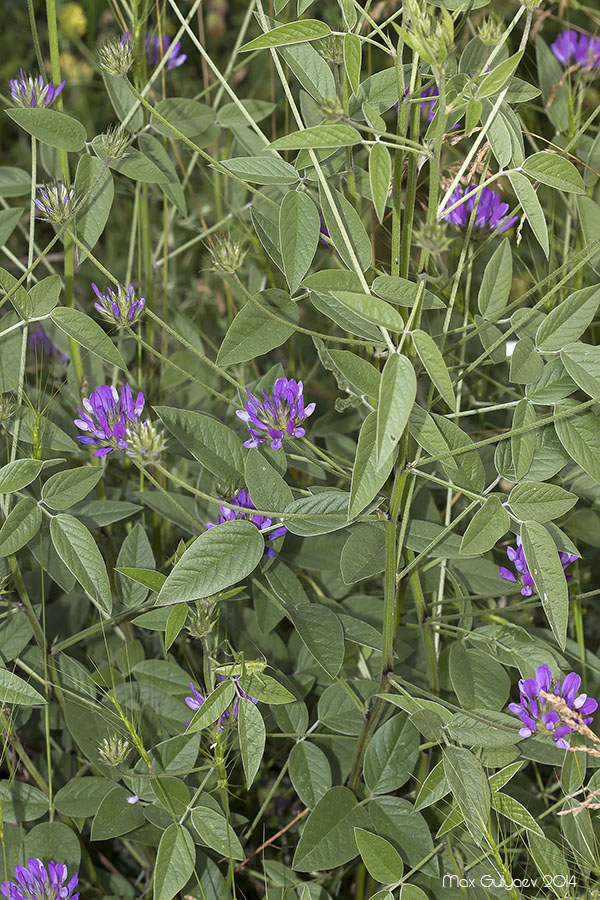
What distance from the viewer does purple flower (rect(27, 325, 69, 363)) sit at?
1.30m

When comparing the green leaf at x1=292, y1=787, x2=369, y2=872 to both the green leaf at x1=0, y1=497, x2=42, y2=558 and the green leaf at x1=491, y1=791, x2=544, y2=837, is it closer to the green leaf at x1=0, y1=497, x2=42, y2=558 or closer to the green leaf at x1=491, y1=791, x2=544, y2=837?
the green leaf at x1=491, y1=791, x2=544, y2=837

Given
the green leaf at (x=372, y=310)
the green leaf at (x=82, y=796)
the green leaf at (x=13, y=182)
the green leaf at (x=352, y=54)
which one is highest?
the green leaf at (x=352, y=54)

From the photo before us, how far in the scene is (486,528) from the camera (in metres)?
0.73

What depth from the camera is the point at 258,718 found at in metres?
0.78

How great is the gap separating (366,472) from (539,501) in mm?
171

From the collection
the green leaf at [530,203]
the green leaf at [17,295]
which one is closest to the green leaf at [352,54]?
the green leaf at [530,203]

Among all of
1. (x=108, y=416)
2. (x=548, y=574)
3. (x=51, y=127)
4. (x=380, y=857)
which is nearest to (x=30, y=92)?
(x=51, y=127)

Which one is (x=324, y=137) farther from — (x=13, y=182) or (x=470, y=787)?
(x=13, y=182)

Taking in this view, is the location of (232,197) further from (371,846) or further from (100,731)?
(371,846)

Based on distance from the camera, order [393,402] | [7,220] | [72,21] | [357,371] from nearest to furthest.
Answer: [393,402], [357,371], [7,220], [72,21]

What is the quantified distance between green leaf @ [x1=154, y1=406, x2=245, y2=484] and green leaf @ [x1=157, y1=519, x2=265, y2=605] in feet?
0.33

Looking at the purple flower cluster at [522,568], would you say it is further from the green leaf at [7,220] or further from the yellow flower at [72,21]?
the yellow flower at [72,21]

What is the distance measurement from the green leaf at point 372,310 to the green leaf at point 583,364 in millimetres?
182

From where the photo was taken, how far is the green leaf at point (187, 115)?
1.08m
